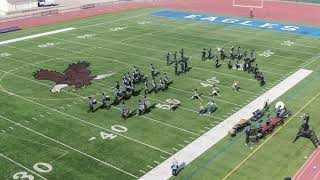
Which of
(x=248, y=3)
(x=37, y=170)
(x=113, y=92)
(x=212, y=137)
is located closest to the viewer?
(x=37, y=170)

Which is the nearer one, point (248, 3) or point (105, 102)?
point (105, 102)

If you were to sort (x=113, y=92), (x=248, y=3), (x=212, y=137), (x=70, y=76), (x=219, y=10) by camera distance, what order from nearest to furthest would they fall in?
(x=212, y=137)
(x=113, y=92)
(x=70, y=76)
(x=219, y=10)
(x=248, y=3)

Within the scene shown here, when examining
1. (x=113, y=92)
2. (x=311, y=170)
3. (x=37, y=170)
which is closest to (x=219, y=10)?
(x=113, y=92)

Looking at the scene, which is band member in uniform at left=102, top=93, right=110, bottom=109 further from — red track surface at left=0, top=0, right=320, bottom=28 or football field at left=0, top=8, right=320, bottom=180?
red track surface at left=0, top=0, right=320, bottom=28

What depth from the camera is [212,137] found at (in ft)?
85.7

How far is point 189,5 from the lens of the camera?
255 ft

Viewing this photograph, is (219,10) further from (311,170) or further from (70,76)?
(311,170)

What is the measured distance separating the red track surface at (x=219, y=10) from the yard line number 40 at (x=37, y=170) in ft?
138

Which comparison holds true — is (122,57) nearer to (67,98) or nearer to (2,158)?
(67,98)

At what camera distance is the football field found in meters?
23.6

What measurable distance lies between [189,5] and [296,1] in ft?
72.3

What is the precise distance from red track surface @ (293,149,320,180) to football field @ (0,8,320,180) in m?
3.61

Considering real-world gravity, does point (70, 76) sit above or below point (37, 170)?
above

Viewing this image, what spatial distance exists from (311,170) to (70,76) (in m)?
22.8
